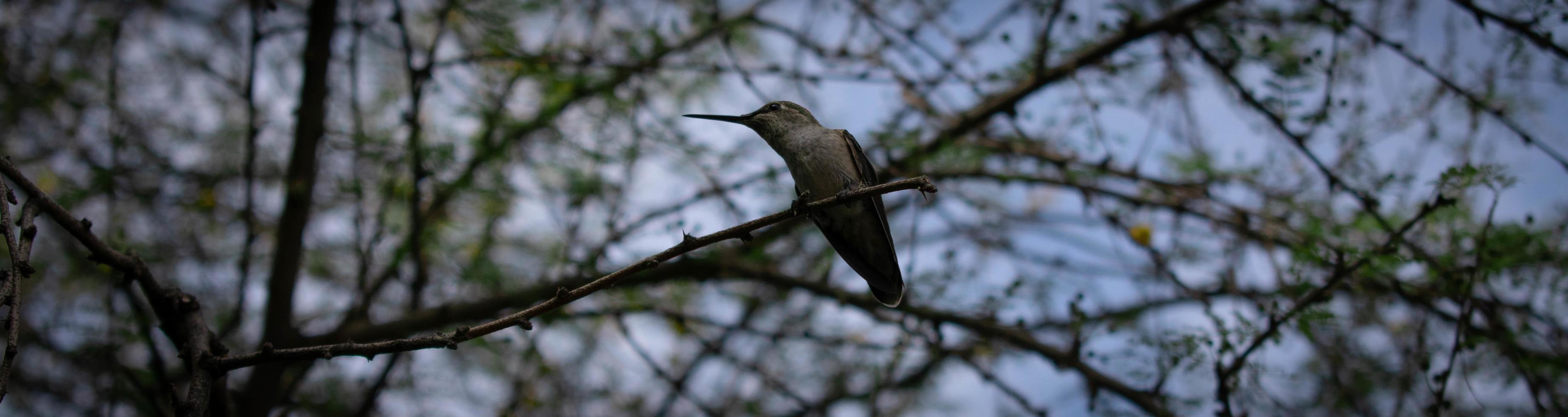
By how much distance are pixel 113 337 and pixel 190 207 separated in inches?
85.6

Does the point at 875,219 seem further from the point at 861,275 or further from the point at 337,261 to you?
the point at 337,261

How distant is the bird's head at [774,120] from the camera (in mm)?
3908

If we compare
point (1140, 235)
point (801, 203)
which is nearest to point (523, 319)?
point (801, 203)

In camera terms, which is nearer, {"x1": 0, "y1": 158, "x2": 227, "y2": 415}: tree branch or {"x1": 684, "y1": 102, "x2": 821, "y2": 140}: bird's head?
{"x1": 0, "y1": 158, "x2": 227, "y2": 415}: tree branch

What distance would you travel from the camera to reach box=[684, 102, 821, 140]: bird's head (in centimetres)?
391

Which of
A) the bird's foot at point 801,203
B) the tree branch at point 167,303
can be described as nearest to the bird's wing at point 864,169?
the bird's foot at point 801,203

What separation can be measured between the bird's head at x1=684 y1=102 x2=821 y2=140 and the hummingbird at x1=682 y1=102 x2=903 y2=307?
3 centimetres

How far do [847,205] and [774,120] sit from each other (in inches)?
31.7

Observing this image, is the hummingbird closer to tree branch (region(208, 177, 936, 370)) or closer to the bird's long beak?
the bird's long beak

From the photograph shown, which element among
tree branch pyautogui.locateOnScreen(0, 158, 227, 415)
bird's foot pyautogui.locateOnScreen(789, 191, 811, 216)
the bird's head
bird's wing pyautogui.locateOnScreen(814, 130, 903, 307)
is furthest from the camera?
the bird's head

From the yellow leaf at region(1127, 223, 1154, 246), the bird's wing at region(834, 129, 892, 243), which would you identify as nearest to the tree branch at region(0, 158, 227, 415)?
the bird's wing at region(834, 129, 892, 243)

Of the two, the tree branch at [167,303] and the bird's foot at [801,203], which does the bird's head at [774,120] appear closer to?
the bird's foot at [801,203]

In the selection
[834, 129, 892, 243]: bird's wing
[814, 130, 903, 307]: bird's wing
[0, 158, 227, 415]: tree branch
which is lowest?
[0, 158, 227, 415]: tree branch

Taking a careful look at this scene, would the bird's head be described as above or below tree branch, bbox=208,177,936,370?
above
